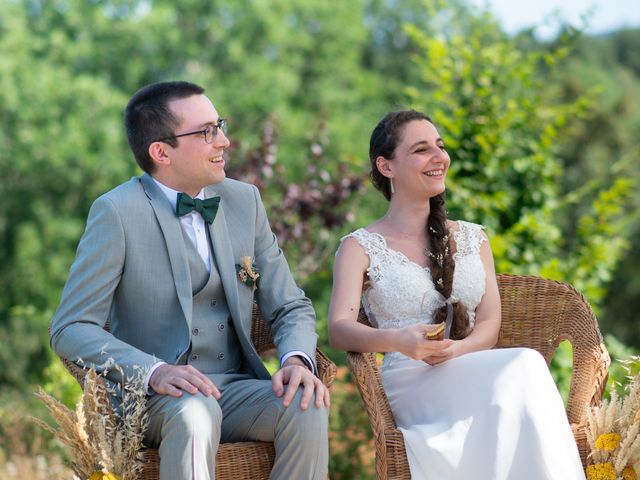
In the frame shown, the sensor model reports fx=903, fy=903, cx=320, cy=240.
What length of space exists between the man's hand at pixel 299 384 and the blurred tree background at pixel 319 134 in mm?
2039

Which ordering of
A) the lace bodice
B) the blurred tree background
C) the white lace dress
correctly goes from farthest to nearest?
the blurred tree background, the lace bodice, the white lace dress

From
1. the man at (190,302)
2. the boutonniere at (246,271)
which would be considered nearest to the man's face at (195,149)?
the man at (190,302)

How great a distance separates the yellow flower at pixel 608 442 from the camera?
110 inches

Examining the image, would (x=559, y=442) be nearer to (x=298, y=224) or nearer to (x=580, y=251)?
(x=580, y=251)

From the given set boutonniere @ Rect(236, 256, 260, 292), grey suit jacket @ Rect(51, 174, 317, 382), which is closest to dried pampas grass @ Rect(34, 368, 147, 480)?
grey suit jacket @ Rect(51, 174, 317, 382)

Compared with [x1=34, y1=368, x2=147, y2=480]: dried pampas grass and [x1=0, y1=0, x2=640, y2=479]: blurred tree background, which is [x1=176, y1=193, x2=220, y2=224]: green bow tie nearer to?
[x1=34, y1=368, x2=147, y2=480]: dried pampas grass

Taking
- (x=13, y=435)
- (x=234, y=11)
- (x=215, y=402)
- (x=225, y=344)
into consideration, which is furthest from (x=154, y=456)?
(x=234, y=11)

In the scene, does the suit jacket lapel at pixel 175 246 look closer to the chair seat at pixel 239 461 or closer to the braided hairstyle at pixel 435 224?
the chair seat at pixel 239 461

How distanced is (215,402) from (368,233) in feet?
3.54

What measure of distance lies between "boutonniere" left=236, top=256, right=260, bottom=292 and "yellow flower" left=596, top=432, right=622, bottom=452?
1262mm

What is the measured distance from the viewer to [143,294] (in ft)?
9.77

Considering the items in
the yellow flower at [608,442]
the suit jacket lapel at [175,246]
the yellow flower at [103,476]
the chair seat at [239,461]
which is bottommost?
the yellow flower at [608,442]

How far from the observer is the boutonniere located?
125 inches

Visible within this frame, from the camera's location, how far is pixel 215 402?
2725 millimetres
